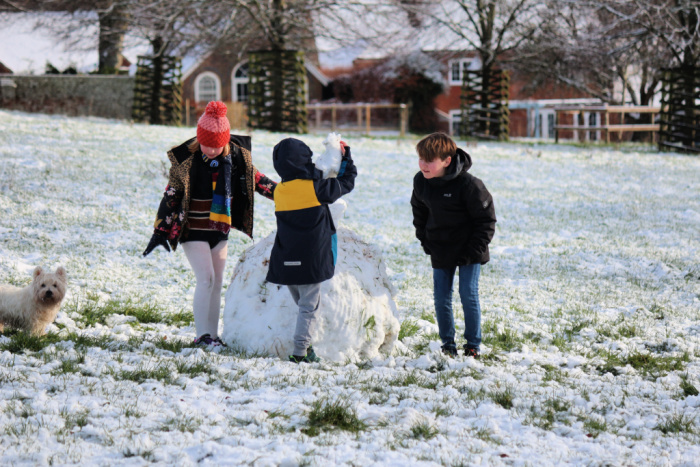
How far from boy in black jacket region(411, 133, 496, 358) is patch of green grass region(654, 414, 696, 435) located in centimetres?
166

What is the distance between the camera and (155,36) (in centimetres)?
2569

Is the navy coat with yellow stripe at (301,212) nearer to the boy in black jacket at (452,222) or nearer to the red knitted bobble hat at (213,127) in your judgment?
the red knitted bobble hat at (213,127)

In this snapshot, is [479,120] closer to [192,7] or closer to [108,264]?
[192,7]

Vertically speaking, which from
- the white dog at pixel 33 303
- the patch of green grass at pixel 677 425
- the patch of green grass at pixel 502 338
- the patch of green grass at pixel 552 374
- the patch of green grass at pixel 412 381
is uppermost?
the white dog at pixel 33 303

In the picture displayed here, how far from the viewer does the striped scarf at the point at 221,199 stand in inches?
209

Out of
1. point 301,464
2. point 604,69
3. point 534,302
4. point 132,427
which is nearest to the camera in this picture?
point 301,464

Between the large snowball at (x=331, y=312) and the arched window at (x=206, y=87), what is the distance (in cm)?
3717

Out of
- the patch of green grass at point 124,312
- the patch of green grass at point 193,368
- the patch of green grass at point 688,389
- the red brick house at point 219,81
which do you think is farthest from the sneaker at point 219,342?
the red brick house at point 219,81

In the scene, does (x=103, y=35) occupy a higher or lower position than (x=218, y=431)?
higher

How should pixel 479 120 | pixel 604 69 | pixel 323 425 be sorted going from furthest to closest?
pixel 604 69 < pixel 479 120 < pixel 323 425

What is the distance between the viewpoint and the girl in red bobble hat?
17.0 feet

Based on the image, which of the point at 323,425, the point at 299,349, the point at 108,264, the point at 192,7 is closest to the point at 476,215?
the point at 299,349

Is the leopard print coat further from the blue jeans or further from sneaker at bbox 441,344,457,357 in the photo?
sneaker at bbox 441,344,457,357

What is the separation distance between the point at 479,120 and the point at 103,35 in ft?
53.4
